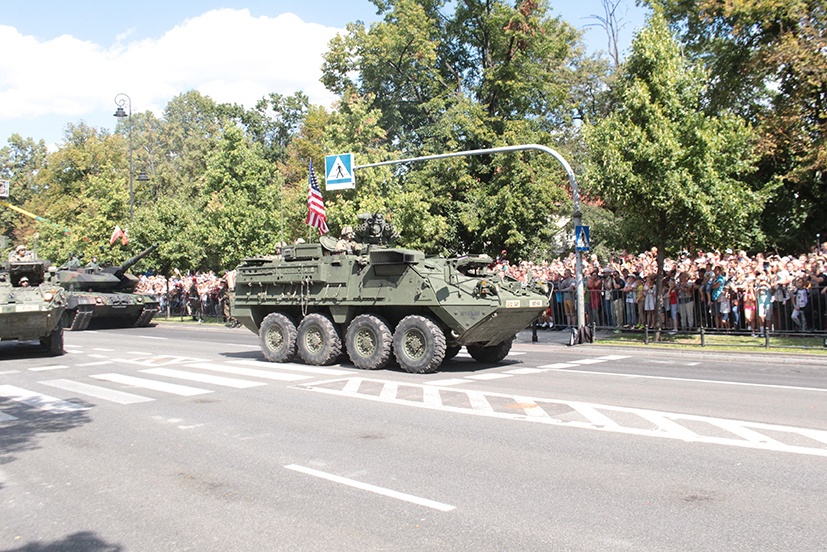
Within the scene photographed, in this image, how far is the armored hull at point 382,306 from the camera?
12.6 meters

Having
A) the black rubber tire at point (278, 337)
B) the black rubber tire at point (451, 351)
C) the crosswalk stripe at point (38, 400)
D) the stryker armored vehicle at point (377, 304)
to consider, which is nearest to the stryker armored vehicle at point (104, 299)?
the stryker armored vehicle at point (377, 304)

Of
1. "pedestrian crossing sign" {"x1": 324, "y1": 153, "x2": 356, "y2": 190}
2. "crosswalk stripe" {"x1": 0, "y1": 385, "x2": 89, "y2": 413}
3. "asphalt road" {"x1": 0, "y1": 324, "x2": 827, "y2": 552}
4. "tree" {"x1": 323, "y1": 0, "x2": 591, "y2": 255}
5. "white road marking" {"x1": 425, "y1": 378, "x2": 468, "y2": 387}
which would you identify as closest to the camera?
"asphalt road" {"x1": 0, "y1": 324, "x2": 827, "y2": 552}

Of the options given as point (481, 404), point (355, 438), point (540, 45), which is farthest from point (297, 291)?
point (540, 45)

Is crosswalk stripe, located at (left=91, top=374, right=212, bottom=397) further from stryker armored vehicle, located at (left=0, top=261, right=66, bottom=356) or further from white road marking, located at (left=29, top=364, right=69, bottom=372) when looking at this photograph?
stryker armored vehicle, located at (left=0, top=261, right=66, bottom=356)

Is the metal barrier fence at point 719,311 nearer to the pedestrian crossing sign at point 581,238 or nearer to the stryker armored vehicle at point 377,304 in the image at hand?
the pedestrian crossing sign at point 581,238

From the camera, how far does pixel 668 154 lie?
664 inches

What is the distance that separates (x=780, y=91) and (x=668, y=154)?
29.3 feet

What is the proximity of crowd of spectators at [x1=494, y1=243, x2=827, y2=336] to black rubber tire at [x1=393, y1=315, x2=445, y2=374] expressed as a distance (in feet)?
8.80

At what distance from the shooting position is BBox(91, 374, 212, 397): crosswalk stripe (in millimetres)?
11227

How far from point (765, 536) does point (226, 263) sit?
90.9ft

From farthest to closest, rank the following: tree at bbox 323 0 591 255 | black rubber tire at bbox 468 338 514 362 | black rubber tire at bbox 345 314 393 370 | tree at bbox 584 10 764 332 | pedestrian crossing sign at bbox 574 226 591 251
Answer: tree at bbox 323 0 591 255 → pedestrian crossing sign at bbox 574 226 591 251 → tree at bbox 584 10 764 332 → black rubber tire at bbox 468 338 514 362 → black rubber tire at bbox 345 314 393 370

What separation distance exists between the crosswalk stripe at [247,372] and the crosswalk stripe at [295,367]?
47cm

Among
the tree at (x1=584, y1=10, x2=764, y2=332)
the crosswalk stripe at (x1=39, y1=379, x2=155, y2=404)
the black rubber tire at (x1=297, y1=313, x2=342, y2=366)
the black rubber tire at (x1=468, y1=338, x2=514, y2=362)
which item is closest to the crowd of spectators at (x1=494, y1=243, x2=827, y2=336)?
the tree at (x1=584, y1=10, x2=764, y2=332)

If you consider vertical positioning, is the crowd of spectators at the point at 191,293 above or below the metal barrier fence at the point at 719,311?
above
